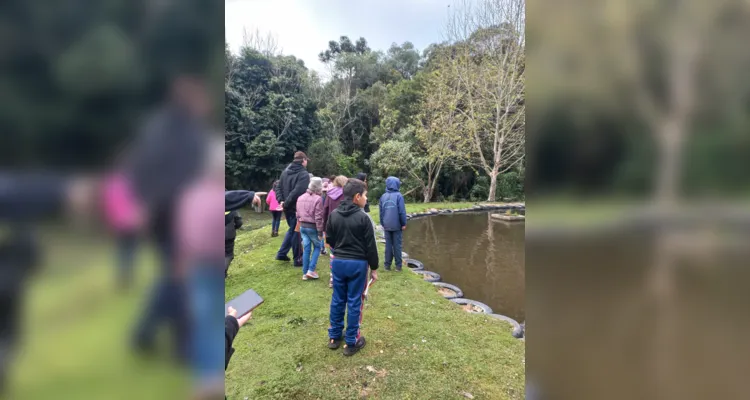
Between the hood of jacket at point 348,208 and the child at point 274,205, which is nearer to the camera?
the hood of jacket at point 348,208

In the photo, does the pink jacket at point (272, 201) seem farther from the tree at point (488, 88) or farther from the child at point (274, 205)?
the tree at point (488, 88)

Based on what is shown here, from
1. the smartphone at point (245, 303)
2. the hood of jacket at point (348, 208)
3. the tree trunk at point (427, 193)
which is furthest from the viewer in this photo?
the tree trunk at point (427, 193)

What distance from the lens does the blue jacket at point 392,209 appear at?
6223 millimetres

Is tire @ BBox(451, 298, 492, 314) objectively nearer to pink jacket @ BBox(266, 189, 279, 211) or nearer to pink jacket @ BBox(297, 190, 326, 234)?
pink jacket @ BBox(297, 190, 326, 234)

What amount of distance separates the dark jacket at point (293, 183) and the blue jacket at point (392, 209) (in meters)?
1.46

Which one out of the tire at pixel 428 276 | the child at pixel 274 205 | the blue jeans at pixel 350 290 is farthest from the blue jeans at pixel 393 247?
the blue jeans at pixel 350 290
